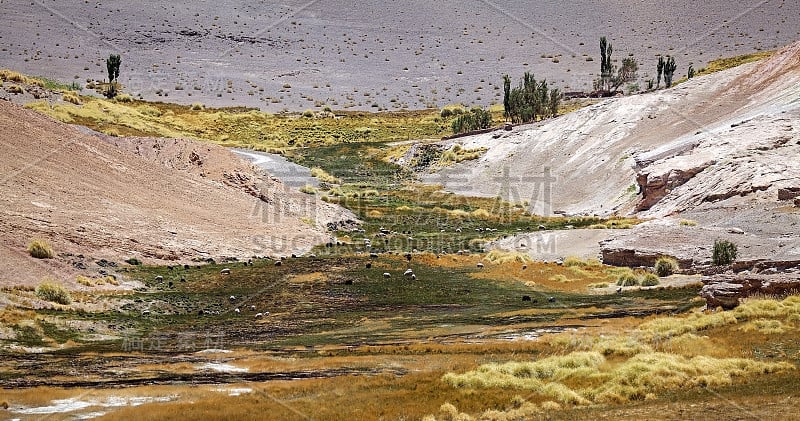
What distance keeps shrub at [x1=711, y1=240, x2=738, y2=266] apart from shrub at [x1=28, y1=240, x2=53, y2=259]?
23.4 metres

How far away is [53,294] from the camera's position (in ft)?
83.4

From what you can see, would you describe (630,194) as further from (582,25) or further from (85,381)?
(582,25)

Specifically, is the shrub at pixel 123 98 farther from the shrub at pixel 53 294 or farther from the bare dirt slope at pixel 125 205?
the shrub at pixel 53 294

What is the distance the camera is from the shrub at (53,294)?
2533cm

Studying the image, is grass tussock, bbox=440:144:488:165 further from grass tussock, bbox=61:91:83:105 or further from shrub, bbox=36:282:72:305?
shrub, bbox=36:282:72:305

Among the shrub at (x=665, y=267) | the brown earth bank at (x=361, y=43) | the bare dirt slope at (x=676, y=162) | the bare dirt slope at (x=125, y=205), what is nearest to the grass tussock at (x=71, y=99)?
the bare dirt slope at (x=125, y=205)

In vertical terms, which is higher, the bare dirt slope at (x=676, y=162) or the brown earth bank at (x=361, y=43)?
the brown earth bank at (x=361, y=43)

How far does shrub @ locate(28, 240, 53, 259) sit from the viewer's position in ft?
94.7

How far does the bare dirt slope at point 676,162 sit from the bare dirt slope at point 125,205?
17.1 meters

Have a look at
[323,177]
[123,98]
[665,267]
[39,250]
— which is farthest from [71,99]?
[665,267]

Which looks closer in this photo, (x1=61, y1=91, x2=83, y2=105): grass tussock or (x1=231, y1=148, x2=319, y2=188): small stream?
(x1=231, y1=148, x2=319, y2=188): small stream

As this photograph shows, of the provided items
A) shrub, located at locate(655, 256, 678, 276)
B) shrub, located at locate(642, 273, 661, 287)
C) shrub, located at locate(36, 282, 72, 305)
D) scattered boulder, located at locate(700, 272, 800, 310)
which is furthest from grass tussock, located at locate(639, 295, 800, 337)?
shrub, located at locate(36, 282, 72, 305)

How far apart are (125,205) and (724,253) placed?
24285mm

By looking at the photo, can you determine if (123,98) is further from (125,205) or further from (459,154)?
(125,205)
